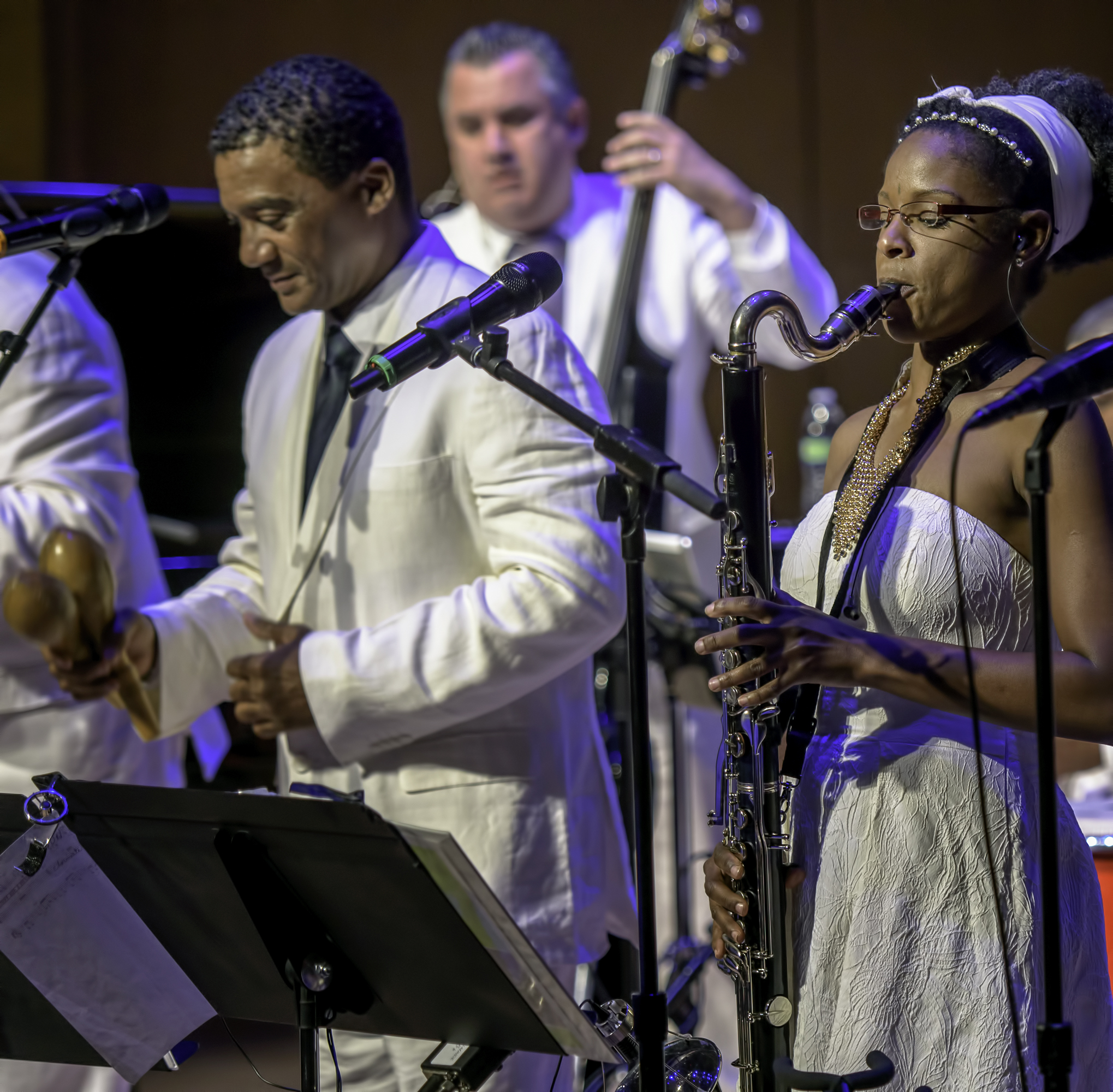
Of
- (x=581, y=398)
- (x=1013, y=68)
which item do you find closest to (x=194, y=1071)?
(x=581, y=398)

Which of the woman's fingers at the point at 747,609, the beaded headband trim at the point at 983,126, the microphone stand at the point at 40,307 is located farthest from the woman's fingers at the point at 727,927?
the microphone stand at the point at 40,307

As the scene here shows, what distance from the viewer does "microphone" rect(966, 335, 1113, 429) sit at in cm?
143

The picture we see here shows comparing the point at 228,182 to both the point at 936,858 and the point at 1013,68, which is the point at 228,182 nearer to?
the point at 936,858

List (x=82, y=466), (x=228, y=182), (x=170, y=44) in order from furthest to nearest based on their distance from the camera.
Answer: (x=170, y=44), (x=82, y=466), (x=228, y=182)

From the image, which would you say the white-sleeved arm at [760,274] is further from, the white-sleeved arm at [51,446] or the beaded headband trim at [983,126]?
the beaded headband trim at [983,126]

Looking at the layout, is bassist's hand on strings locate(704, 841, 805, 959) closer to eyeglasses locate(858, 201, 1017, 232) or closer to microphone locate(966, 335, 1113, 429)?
microphone locate(966, 335, 1113, 429)

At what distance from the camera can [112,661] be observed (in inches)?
102

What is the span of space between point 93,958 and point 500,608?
813mm

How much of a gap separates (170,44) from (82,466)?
3.68m

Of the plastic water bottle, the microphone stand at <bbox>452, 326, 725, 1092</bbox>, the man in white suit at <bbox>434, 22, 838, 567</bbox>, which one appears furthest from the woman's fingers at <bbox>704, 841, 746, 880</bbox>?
the plastic water bottle

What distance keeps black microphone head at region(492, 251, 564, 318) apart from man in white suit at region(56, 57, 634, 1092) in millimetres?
484

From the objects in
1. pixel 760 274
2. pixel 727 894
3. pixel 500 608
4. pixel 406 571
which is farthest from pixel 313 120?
pixel 760 274

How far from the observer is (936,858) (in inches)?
69.9

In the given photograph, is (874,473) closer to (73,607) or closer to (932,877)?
(932,877)
